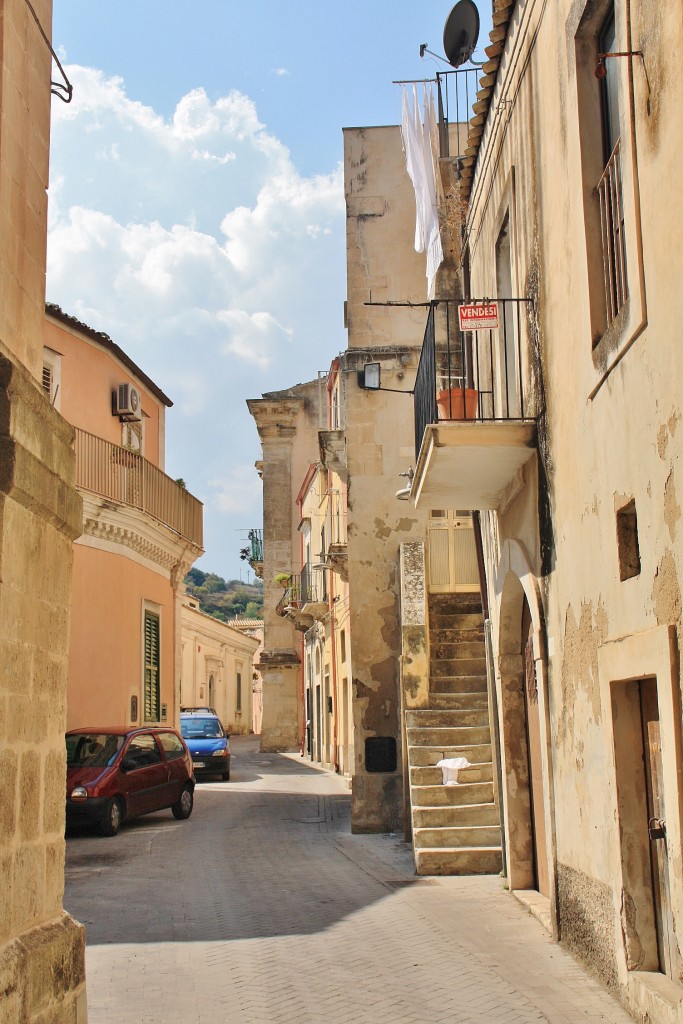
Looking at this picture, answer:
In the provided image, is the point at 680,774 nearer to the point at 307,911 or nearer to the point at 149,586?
the point at 307,911

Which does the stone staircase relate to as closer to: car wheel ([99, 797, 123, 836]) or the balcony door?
the balcony door

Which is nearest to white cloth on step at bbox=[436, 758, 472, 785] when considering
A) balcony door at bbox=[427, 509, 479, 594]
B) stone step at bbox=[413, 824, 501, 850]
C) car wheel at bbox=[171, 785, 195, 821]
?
stone step at bbox=[413, 824, 501, 850]

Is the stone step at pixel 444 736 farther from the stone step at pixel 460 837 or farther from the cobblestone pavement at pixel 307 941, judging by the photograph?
the stone step at pixel 460 837

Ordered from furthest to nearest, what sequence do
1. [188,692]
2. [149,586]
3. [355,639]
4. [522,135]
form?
[188,692]
[149,586]
[355,639]
[522,135]

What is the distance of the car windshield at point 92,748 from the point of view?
16.6 m

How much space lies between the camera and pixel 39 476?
5066 millimetres

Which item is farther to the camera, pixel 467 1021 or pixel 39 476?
pixel 467 1021

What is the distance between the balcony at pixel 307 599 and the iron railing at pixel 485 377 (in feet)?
60.7

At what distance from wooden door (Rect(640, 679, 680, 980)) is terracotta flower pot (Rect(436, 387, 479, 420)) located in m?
3.59

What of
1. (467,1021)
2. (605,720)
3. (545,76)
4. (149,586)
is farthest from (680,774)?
(149,586)

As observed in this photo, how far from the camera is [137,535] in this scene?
70.7 feet

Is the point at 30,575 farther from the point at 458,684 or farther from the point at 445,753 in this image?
the point at 458,684

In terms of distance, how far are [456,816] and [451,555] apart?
574 centimetres

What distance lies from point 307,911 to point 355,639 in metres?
6.50
